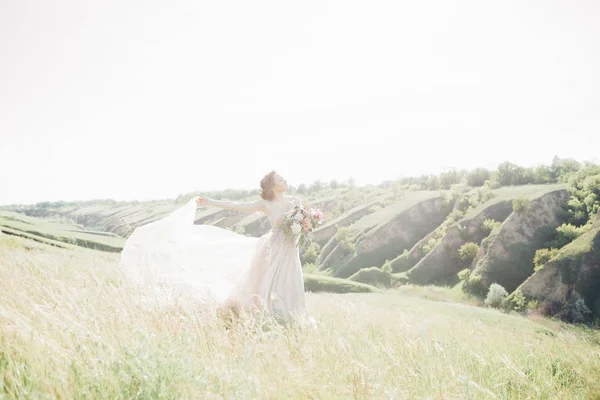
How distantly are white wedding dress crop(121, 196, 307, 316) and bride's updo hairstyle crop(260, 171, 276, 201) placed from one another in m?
0.21

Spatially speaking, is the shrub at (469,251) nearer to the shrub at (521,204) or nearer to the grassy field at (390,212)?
the shrub at (521,204)

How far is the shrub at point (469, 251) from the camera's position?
128ft

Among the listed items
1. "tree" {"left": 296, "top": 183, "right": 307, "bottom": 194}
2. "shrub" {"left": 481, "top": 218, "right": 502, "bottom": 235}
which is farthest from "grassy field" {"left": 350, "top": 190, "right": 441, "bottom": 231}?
"tree" {"left": 296, "top": 183, "right": 307, "bottom": 194}

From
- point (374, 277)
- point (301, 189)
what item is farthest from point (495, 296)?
point (301, 189)

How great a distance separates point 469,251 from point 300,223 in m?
35.9

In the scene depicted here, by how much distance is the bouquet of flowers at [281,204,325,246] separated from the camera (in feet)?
25.5

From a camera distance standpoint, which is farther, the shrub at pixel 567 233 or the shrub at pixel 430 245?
the shrub at pixel 430 245

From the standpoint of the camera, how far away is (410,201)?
56156mm

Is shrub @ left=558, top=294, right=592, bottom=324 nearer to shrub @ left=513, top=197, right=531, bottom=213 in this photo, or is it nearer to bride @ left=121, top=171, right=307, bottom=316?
shrub @ left=513, top=197, right=531, bottom=213

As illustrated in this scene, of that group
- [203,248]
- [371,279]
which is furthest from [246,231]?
[203,248]

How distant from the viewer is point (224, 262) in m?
8.84

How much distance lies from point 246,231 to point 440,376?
3409 inches

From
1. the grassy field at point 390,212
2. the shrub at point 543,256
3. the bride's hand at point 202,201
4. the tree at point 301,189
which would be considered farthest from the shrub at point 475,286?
the tree at point 301,189

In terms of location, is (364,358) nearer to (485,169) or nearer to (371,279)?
(371,279)
